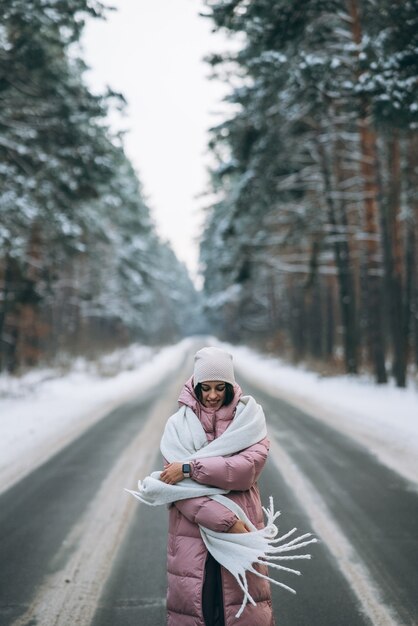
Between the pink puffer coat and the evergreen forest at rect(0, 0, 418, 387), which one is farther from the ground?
the evergreen forest at rect(0, 0, 418, 387)

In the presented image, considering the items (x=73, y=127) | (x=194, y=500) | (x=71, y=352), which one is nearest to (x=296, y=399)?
(x=73, y=127)

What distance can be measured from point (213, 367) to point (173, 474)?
571 millimetres

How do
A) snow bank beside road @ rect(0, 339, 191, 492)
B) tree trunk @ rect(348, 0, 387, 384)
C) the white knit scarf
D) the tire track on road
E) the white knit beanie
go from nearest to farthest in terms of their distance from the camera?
the white knit scarf
the white knit beanie
the tire track on road
snow bank beside road @ rect(0, 339, 191, 492)
tree trunk @ rect(348, 0, 387, 384)

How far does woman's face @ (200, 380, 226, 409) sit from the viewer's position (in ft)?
9.24

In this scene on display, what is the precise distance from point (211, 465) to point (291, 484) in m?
4.48

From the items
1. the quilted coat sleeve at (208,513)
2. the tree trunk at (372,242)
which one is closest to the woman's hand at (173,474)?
the quilted coat sleeve at (208,513)

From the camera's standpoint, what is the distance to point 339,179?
19.5 m

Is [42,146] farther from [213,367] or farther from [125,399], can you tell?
[213,367]

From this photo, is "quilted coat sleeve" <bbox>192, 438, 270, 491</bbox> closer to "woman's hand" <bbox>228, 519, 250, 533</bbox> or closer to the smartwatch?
the smartwatch

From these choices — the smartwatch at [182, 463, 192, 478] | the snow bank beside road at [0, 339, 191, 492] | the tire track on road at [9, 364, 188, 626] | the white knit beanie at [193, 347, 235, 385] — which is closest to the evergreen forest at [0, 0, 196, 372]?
the snow bank beside road at [0, 339, 191, 492]

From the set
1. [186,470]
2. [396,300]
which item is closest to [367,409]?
[396,300]

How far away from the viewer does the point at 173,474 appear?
265cm

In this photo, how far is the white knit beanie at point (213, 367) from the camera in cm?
279

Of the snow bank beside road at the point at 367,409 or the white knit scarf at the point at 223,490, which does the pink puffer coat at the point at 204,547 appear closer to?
the white knit scarf at the point at 223,490
